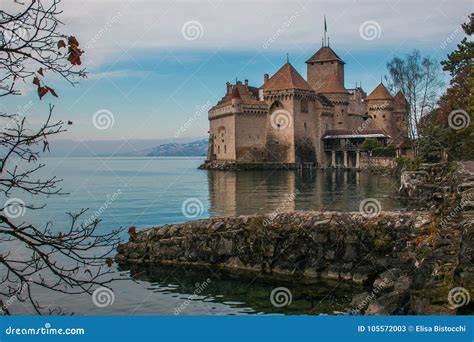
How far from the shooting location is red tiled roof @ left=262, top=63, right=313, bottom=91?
76.8 metres

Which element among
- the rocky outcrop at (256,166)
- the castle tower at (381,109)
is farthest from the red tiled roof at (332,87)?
the rocky outcrop at (256,166)

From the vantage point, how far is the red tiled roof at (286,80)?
76.8 metres

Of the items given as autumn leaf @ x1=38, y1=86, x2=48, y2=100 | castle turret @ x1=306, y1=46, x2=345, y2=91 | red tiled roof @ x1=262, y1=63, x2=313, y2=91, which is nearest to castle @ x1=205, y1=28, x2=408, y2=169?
red tiled roof @ x1=262, y1=63, x2=313, y2=91

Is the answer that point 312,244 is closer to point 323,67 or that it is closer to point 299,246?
point 299,246

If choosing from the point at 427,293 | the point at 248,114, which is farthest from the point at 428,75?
the point at 427,293

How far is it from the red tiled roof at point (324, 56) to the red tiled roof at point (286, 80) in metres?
13.6

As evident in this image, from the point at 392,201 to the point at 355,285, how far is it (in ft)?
55.4

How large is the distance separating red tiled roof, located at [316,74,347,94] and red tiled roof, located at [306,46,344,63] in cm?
472

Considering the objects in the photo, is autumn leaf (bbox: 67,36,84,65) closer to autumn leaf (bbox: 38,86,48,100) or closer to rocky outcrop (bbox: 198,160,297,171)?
autumn leaf (bbox: 38,86,48,100)

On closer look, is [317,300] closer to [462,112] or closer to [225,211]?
[225,211]

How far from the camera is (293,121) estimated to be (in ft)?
253

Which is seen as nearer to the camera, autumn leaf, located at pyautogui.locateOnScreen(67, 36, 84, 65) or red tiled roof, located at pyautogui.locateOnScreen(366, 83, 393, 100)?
autumn leaf, located at pyautogui.locateOnScreen(67, 36, 84, 65)

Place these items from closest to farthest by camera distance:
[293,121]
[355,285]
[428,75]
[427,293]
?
[427,293] < [355,285] < [428,75] < [293,121]

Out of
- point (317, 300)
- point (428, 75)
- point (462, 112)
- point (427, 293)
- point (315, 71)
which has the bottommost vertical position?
point (317, 300)
